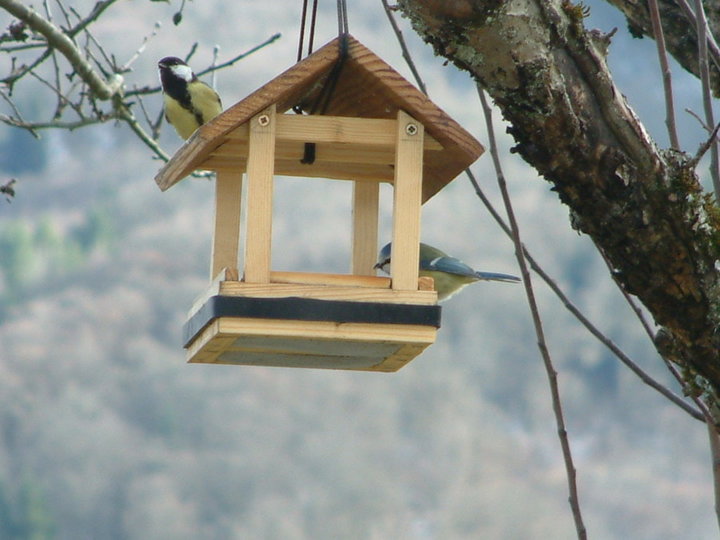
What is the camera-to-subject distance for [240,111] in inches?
78.7

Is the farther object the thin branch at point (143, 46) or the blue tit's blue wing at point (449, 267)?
the thin branch at point (143, 46)

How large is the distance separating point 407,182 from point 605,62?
62cm

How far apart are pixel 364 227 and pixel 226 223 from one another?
340mm

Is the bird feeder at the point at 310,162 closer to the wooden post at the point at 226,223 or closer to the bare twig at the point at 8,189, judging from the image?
the wooden post at the point at 226,223

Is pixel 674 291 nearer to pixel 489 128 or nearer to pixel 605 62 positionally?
pixel 605 62

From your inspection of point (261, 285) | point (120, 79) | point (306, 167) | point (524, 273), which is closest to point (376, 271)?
point (306, 167)

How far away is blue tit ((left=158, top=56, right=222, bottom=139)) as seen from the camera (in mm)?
3033

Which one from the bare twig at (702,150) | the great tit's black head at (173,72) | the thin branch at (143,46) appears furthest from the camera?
the thin branch at (143,46)

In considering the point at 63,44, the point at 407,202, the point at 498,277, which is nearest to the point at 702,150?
the point at 407,202

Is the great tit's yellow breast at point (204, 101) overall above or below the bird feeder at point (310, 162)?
above

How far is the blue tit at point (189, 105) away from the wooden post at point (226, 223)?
67 centimetres

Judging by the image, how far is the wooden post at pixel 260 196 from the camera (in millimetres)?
1960

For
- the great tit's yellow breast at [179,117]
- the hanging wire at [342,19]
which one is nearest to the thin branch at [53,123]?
the great tit's yellow breast at [179,117]

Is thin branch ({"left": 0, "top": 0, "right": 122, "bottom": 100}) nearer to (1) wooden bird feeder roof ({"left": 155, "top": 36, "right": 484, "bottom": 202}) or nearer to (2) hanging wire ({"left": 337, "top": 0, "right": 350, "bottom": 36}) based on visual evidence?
(1) wooden bird feeder roof ({"left": 155, "top": 36, "right": 484, "bottom": 202})
